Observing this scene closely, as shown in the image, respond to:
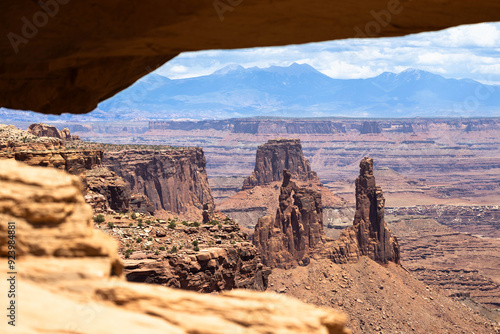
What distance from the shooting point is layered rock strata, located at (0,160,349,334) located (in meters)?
8.01

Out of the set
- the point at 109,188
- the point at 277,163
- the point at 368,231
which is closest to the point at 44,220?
the point at 109,188

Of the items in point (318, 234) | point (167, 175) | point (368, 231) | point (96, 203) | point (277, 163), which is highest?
point (96, 203)

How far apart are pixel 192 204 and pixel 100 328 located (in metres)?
125

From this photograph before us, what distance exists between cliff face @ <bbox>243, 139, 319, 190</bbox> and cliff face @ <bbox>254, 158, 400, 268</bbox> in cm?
8002

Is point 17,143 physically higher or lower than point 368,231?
higher

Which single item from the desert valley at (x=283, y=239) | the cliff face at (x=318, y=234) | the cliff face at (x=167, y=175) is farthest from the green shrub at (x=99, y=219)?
the cliff face at (x=167, y=175)

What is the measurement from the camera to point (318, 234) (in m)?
87.1

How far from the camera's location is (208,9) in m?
12.2

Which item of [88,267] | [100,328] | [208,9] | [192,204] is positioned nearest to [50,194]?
[88,267]

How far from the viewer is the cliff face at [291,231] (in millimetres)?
82875

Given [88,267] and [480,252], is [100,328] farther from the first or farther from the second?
[480,252]

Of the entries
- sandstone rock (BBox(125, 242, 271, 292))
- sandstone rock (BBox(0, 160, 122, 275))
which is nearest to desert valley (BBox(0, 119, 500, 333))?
sandstone rock (BBox(125, 242, 271, 292))

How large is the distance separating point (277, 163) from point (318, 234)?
84.5 metres

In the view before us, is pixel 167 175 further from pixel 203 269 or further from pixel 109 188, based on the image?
pixel 203 269
